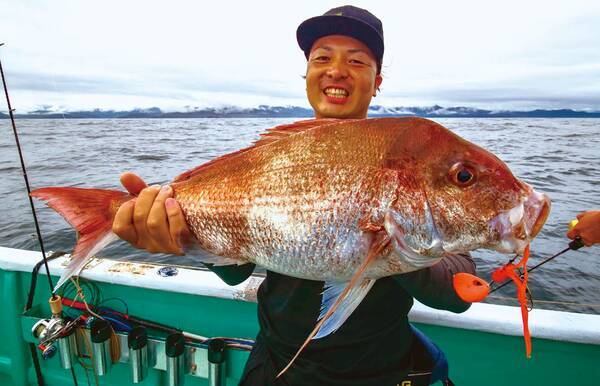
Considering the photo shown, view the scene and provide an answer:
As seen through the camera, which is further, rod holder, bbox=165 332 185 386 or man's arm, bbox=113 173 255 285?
rod holder, bbox=165 332 185 386

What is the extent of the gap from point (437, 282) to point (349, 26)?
5.13 ft

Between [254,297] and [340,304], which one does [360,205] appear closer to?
[340,304]

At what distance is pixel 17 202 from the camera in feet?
34.8

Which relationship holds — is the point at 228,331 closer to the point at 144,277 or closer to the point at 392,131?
the point at 144,277

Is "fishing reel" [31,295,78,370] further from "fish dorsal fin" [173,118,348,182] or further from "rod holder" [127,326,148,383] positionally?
"fish dorsal fin" [173,118,348,182]

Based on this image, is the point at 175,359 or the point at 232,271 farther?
the point at 175,359

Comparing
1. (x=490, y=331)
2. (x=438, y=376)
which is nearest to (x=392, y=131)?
(x=438, y=376)

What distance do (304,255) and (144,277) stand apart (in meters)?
2.25

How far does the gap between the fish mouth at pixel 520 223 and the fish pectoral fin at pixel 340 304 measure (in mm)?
526

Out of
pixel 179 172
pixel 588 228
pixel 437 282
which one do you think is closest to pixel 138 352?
pixel 437 282

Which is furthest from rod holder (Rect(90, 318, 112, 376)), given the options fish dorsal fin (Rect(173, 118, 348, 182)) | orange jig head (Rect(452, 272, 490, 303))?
orange jig head (Rect(452, 272, 490, 303))

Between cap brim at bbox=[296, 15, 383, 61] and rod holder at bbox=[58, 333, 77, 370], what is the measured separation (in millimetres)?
3012

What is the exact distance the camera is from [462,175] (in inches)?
57.5

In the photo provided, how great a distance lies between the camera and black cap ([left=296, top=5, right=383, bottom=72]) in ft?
7.38
